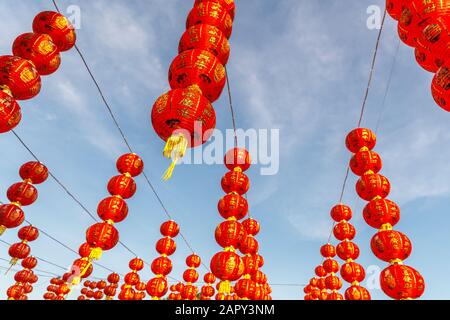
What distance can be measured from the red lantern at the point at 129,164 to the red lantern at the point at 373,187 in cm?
472

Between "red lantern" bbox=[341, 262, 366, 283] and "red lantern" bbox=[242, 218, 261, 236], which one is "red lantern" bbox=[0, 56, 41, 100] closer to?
"red lantern" bbox=[242, 218, 261, 236]

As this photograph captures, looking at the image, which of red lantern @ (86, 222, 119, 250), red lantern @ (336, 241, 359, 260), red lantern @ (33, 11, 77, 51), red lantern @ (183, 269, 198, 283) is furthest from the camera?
red lantern @ (183, 269, 198, 283)

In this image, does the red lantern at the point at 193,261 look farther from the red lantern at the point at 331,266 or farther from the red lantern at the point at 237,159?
the red lantern at the point at 237,159

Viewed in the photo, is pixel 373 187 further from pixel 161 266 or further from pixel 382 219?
pixel 161 266

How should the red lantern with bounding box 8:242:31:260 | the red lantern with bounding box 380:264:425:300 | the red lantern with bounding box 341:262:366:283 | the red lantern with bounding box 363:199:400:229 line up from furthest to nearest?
the red lantern with bounding box 8:242:31:260 → the red lantern with bounding box 341:262:366:283 → the red lantern with bounding box 363:199:400:229 → the red lantern with bounding box 380:264:425:300

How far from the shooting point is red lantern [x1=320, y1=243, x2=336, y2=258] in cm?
876

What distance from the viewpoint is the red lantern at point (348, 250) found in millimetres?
6938

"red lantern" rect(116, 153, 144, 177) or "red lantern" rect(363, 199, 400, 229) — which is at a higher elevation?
"red lantern" rect(116, 153, 144, 177)

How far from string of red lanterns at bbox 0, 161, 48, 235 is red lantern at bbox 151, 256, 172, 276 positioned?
370cm

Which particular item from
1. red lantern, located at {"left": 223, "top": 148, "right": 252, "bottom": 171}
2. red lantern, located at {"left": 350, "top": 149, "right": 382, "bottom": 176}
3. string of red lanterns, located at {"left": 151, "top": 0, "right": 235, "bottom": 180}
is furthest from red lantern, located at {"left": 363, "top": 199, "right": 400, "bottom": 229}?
string of red lanterns, located at {"left": 151, "top": 0, "right": 235, "bottom": 180}

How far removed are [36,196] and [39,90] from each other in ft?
11.6

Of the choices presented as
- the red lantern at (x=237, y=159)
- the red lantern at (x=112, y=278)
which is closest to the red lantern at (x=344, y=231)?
the red lantern at (x=237, y=159)

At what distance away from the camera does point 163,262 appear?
8.16m
